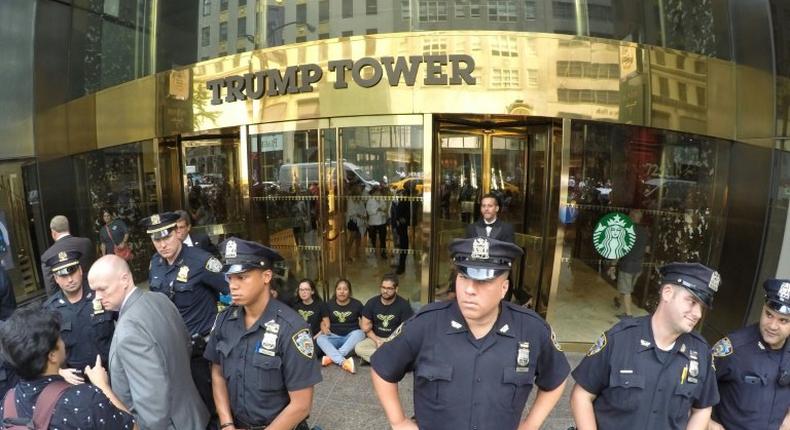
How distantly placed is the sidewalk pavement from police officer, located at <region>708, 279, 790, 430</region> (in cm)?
150

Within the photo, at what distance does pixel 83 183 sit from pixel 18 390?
6844 millimetres

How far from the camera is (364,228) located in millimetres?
6520

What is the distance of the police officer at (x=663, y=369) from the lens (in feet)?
7.43

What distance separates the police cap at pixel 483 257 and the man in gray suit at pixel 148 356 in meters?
1.53

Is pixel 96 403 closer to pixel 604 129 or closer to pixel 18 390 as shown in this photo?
pixel 18 390

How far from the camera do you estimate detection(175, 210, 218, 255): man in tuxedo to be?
14.9 ft

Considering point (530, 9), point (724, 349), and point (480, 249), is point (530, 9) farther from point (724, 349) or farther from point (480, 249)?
point (480, 249)

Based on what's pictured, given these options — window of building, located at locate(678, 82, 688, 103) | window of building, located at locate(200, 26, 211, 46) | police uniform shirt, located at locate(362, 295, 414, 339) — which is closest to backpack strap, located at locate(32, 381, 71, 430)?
police uniform shirt, located at locate(362, 295, 414, 339)

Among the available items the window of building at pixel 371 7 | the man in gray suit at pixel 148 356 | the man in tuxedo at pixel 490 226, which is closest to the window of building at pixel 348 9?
the window of building at pixel 371 7

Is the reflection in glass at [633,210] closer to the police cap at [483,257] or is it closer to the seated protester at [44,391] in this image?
the police cap at [483,257]

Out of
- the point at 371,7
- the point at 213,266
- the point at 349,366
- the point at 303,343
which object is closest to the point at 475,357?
the point at 303,343

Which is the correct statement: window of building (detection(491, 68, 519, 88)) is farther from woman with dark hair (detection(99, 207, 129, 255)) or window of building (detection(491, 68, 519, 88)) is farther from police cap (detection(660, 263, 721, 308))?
woman with dark hair (detection(99, 207, 129, 255))

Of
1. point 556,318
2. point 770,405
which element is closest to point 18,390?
point 770,405

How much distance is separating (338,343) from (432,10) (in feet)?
13.5
